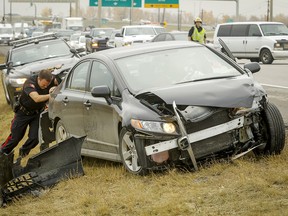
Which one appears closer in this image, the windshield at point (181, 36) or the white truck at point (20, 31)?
the windshield at point (181, 36)

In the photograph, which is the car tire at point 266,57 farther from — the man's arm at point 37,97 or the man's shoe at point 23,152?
the man's arm at point 37,97

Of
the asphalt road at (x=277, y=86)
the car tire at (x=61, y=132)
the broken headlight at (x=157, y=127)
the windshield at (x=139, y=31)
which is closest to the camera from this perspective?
the broken headlight at (x=157, y=127)

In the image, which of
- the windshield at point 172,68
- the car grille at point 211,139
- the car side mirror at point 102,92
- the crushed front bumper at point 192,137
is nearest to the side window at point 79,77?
the windshield at point 172,68

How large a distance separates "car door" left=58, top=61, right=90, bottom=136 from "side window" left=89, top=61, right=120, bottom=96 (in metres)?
0.21

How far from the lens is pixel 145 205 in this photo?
23.4ft

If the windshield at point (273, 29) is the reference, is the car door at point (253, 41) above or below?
below

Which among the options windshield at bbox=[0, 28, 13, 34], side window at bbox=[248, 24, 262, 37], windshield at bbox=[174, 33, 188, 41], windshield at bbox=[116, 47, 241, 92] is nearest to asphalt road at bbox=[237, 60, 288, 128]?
windshield at bbox=[116, 47, 241, 92]

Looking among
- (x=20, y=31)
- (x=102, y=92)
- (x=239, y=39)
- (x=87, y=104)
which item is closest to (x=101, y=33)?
(x=239, y=39)

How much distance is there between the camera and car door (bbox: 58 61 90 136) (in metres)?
10.0

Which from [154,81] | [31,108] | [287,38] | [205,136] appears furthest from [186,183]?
[287,38]

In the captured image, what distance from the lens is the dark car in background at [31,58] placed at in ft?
60.1

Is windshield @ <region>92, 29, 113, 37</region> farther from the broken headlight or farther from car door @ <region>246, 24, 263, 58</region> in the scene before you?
the broken headlight

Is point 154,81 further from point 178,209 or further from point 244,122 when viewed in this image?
point 178,209

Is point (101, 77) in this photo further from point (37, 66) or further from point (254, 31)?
point (254, 31)
